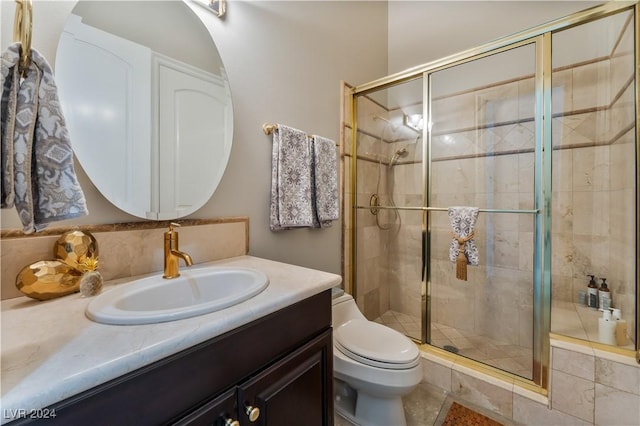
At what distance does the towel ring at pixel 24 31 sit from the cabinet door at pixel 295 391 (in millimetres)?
771

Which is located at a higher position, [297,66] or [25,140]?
[297,66]

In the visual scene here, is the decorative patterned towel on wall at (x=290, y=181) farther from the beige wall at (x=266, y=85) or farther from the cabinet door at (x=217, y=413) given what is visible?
the cabinet door at (x=217, y=413)

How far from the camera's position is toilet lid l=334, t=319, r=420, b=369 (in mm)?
1143

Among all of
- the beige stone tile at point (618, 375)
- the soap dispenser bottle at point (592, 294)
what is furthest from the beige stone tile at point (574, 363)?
the soap dispenser bottle at point (592, 294)

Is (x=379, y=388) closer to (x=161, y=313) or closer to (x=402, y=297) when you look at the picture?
(x=161, y=313)

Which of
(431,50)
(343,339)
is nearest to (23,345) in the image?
(343,339)

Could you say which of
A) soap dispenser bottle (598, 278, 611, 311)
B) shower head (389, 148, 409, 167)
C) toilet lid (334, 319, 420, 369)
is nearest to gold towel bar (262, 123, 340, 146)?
toilet lid (334, 319, 420, 369)

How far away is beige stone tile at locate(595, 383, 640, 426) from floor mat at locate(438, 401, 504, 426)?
16.7 inches

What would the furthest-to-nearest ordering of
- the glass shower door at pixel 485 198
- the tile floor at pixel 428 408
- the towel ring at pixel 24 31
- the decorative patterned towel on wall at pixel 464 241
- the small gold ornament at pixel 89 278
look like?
1. the glass shower door at pixel 485 198
2. the decorative patterned towel on wall at pixel 464 241
3. the tile floor at pixel 428 408
4. the small gold ornament at pixel 89 278
5. the towel ring at pixel 24 31

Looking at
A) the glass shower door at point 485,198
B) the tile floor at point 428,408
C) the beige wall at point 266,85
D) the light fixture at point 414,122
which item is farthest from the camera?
the light fixture at point 414,122

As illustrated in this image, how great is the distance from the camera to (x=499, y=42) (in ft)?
4.82

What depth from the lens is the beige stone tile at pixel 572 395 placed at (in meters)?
1.20

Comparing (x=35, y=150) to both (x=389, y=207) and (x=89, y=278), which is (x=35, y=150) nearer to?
(x=89, y=278)

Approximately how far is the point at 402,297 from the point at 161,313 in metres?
2.05
